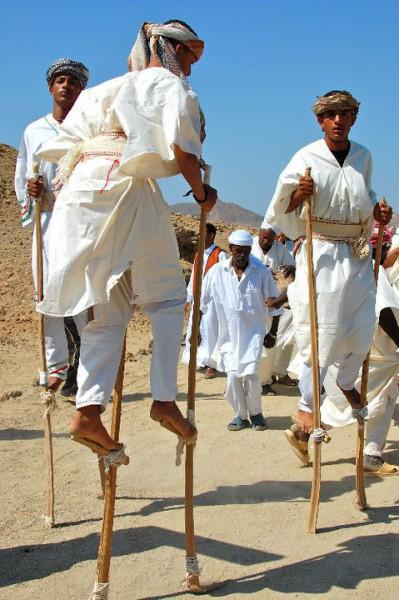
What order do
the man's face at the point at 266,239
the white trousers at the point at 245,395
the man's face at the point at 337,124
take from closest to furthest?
the man's face at the point at 337,124, the white trousers at the point at 245,395, the man's face at the point at 266,239

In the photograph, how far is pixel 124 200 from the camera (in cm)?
430

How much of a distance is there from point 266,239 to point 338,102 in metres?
5.73

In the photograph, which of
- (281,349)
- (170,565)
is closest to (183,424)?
(170,565)

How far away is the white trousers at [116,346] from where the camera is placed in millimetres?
4359

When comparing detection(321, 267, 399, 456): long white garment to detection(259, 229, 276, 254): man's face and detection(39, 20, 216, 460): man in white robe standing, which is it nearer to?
detection(39, 20, 216, 460): man in white robe standing

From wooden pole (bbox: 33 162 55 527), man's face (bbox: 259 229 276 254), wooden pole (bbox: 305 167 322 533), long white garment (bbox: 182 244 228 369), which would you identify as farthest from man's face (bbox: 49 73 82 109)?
man's face (bbox: 259 229 276 254)

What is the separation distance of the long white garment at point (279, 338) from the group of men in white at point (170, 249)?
2.17 feet

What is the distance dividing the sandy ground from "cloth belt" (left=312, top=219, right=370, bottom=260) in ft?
6.02

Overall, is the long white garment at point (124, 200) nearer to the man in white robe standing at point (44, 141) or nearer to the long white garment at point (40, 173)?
the man in white robe standing at point (44, 141)

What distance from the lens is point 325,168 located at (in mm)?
5891

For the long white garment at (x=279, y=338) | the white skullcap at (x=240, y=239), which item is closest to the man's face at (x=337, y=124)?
the white skullcap at (x=240, y=239)

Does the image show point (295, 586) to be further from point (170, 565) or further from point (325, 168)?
point (325, 168)

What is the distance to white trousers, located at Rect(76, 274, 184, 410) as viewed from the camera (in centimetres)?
436

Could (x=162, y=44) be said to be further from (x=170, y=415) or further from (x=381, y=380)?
(x=381, y=380)
